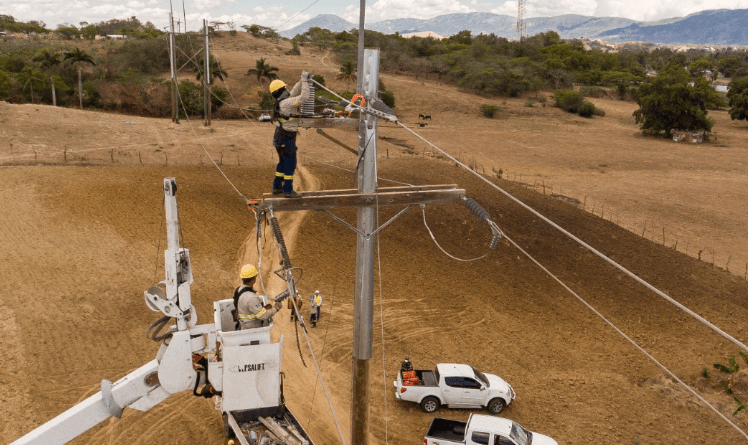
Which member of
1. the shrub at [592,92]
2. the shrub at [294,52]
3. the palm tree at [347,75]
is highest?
the shrub at [294,52]

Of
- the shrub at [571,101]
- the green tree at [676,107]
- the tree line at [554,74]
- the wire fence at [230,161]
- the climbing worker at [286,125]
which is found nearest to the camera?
the climbing worker at [286,125]

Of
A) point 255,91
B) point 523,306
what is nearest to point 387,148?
point 523,306

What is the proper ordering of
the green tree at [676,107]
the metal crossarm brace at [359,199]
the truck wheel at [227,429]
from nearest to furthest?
the metal crossarm brace at [359,199], the truck wheel at [227,429], the green tree at [676,107]

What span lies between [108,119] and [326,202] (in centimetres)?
3505

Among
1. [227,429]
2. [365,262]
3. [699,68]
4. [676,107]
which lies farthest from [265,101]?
[699,68]

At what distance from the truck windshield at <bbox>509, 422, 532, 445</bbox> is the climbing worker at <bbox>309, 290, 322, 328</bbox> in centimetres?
700

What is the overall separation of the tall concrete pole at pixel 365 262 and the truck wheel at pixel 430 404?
→ 16.1 ft

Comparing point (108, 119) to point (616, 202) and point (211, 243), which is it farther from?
point (616, 202)

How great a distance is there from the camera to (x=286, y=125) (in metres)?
9.16

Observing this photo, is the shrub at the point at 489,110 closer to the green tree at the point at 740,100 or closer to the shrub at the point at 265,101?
the shrub at the point at 265,101

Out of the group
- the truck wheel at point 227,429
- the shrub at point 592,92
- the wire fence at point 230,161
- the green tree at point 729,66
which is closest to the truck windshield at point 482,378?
the truck wheel at point 227,429

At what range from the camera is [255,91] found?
184ft

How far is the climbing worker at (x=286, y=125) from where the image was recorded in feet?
29.6

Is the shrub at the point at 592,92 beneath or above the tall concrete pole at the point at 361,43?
beneath
